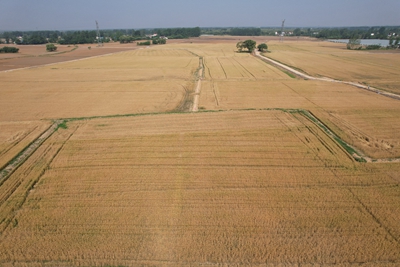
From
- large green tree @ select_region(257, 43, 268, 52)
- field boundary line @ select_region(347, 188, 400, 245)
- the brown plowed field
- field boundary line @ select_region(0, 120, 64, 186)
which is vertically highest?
large green tree @ select_region(257, 43, 268, 52)

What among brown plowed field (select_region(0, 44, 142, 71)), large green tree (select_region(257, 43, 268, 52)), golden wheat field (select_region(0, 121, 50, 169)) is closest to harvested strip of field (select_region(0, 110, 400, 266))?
golden wheat field (select_region(0, 121, 50, 169))

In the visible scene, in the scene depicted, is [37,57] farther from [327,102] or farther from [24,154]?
[327,102]

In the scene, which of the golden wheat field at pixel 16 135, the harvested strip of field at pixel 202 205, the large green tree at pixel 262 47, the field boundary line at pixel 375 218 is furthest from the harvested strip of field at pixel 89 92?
the large green tree at pixel 262 47

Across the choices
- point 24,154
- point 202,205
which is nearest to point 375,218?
point 202,205

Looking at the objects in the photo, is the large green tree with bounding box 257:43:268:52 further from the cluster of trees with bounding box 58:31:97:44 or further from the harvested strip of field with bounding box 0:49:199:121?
the cluster of trees with bounding box 58:31:97:44

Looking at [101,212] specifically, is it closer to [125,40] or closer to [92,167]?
[92,167]

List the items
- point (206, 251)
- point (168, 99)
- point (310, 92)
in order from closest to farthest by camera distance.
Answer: point (206, 251), point (168, 99), point (310, 92)

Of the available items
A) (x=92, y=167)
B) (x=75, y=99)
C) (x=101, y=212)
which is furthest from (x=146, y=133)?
(x=75, y=99)
